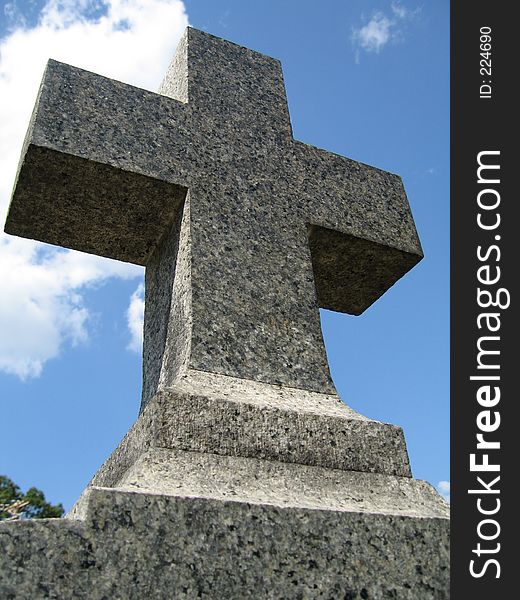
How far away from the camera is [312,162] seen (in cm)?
391

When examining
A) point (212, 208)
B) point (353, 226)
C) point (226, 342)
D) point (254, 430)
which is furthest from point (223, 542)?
point (353, 226)

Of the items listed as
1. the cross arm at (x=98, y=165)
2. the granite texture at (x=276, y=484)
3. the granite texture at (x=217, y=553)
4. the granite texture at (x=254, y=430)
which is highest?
the cross arm at (x=98, y=165)

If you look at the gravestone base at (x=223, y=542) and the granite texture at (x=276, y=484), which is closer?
the gravestone base at (x=223, y=542)

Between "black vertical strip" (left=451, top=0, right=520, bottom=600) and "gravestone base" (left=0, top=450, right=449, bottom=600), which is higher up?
"black vertical strip" (left=451, top=0, right=520, bottom=600)

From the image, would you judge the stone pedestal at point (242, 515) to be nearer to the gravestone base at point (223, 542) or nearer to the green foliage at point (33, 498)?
the gravestone base at point (223, 542)

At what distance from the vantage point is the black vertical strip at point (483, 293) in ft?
7.20

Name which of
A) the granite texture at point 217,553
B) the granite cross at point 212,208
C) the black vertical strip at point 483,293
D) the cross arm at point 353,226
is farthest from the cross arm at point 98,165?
the granite texture at point 217,553

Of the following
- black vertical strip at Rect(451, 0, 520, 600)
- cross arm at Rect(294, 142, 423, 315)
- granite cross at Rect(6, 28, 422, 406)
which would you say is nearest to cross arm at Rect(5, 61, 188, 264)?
granite cross at Rect(6, 28, 422, 406)

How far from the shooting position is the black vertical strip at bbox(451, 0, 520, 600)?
2.20 meters

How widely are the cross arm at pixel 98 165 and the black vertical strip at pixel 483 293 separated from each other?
143cm

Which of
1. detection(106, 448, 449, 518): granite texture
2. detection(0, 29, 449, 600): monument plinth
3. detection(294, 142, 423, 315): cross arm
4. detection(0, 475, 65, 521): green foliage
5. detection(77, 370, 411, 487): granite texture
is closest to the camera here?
detection(0, 29, 449, 600): monument plinth

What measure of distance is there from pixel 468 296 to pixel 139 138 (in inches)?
73.9

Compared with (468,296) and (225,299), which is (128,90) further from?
(468,296)

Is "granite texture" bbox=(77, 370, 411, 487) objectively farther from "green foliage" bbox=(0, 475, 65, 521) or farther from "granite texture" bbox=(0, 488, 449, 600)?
"green foliage" bbox=(0, 475, 65, 521)
